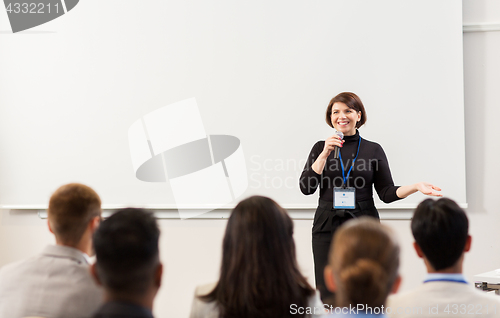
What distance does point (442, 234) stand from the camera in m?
1.40

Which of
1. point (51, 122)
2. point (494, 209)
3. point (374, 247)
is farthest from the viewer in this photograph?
point (51, 122)

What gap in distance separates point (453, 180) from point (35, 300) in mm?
2913

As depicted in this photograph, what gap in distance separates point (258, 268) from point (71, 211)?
2.44 feet

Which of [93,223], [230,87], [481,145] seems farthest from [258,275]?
[481,145]

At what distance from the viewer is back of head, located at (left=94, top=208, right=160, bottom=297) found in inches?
45.4

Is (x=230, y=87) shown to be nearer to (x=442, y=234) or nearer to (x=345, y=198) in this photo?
(x=345, y=198)

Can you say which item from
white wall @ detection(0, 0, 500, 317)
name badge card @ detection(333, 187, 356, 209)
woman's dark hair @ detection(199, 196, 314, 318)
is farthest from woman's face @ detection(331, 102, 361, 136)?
woman's dark hair @ detection(199, 196, 314, 318)

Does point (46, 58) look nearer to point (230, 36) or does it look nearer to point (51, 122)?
point (51, 122)

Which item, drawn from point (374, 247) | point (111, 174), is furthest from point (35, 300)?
point (111, 174)

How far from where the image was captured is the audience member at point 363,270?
987mm

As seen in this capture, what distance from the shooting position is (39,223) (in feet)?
12.9

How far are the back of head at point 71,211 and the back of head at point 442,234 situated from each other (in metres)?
1.13

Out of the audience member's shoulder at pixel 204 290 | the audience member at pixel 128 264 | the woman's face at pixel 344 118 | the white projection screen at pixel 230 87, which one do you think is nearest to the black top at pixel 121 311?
the audience member at pixel 128 264

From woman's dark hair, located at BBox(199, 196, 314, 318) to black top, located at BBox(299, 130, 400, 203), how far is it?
4.08 ft
